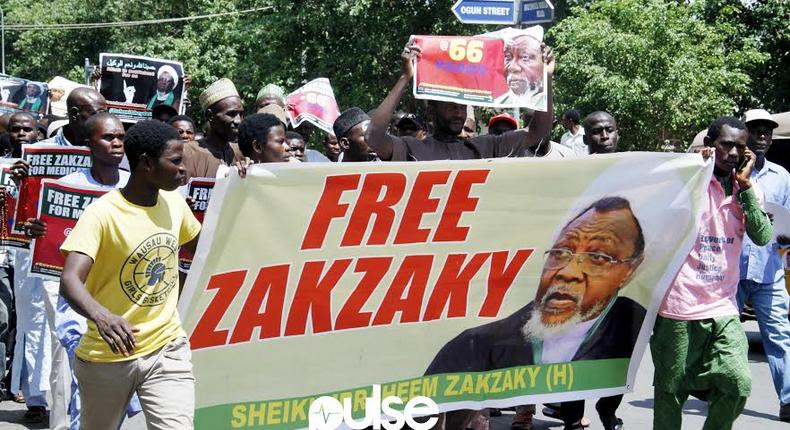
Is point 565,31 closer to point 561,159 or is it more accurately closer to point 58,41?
point 561,159

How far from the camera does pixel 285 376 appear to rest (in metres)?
5.23

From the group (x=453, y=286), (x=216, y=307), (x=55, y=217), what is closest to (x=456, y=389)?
(x=453, y=286)

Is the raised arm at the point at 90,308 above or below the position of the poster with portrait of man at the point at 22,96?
above

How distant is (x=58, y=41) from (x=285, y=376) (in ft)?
134

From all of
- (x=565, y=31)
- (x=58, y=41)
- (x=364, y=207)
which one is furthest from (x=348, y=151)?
(x=58, y=41)

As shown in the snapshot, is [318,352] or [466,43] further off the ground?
[466,43]

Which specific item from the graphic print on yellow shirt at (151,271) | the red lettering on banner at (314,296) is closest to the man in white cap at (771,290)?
the red lettering on banner at (314,296)

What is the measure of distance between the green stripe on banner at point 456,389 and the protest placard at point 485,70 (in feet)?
4.31

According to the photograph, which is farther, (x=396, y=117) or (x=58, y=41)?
(x=58, y=41)

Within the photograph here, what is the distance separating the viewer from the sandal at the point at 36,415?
7602 millimetres

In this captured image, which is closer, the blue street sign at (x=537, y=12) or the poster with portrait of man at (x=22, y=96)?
the blue street sign at (x=537, y=12)

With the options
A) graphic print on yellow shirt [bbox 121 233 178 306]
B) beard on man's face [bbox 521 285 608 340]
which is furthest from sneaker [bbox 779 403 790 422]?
graphic print on yellow shirt [bbox 121 233 178 306]

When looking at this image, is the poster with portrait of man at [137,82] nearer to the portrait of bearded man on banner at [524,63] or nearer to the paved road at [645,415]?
the paved road at [645,415]

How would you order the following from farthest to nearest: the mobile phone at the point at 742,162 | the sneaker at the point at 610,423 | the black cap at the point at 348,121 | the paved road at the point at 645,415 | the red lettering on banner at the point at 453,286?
the paved road at the point at 645,415 → the black cap at the point at 348,121 → the sneaker at the point at 610,423 → the mobile phone at the point at 742,162 → the red lettering on banner at the point at 453,286
